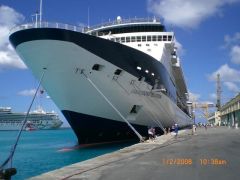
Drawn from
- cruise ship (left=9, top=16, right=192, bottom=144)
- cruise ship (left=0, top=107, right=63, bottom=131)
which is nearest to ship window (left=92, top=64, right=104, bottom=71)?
cruise ship (left=9, top=16, right=192, bottom=144)

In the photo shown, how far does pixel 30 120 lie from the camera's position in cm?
14350

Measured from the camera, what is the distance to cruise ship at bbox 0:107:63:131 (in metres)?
134

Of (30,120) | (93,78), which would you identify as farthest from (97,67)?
(30,120)

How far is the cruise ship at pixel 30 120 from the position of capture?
134 m

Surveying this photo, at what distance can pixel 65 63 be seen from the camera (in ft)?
69.2

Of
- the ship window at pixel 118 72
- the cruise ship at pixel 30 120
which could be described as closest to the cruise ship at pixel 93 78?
the ship window at pixel 118 72

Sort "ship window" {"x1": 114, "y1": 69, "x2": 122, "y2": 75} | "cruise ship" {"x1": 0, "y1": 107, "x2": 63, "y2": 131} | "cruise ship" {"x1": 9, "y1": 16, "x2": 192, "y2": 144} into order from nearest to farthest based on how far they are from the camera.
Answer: "cruise ship" {"x1": 9, "y1": 16, "x2": 192, "y2": 144} < "ship window" {"x1": 114, "y1": 69, "x2": 122, "y2": 75} < "cruise ship" {"x1": 0, "y1": 107, "x2": 63, "y2": 131}

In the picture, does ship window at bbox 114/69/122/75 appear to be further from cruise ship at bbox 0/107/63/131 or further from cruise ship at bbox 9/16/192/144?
cruise ship at bbox 0/107/63/131

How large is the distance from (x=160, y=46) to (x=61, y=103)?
13577 millimetres

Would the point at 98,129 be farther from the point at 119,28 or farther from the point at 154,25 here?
the point at 154,25

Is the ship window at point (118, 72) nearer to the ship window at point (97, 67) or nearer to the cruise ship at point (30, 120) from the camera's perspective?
the ship window at point (97, 67)

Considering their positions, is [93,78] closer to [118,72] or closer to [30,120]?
[118,72]

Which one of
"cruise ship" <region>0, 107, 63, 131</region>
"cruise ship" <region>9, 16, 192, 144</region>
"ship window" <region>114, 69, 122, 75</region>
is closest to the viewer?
"cruise ship" <region>9, 16, 192, 144</region>

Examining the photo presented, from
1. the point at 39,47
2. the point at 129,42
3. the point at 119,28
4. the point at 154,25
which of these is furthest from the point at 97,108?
the point at 154,25
